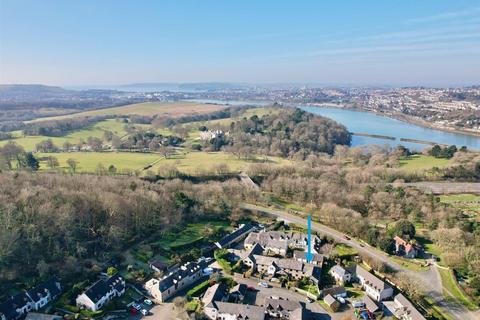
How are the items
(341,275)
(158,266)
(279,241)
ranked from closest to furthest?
(341,275) < (158,266) < (279,241)

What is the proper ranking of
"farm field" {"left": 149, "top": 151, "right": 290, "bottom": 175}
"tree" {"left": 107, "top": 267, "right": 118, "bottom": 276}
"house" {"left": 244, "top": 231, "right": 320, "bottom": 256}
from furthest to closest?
"farm field" {"left": 149, "top": 151, "right": 290, "bottom": 175}
"house" {"left": 244, "top": 231, "right": 320, "bottom": 256}
"tree" {"left": 107, "top": 267, "right": 118, "bottom": 276}

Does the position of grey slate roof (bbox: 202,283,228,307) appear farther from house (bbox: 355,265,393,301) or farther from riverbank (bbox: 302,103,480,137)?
riverbank (bbox: 302,103,480,137)

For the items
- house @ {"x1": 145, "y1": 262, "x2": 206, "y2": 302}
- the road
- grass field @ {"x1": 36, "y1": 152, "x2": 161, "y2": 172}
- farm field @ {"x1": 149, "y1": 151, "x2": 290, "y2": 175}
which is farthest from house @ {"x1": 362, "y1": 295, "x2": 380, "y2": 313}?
grass field @ {"x1": 36, "y1": 152, "x2": 161, "y2": 172}

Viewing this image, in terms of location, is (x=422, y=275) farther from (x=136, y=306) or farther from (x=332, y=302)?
(x=136, y=306)

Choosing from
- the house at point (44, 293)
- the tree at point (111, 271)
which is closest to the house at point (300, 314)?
the tree at point (111, 271)

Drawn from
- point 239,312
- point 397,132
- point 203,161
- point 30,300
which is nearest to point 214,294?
point 239,312

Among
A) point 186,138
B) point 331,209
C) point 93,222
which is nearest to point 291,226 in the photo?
point 331,209

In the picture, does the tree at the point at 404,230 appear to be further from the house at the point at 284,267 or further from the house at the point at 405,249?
the house at the point at 284,267
